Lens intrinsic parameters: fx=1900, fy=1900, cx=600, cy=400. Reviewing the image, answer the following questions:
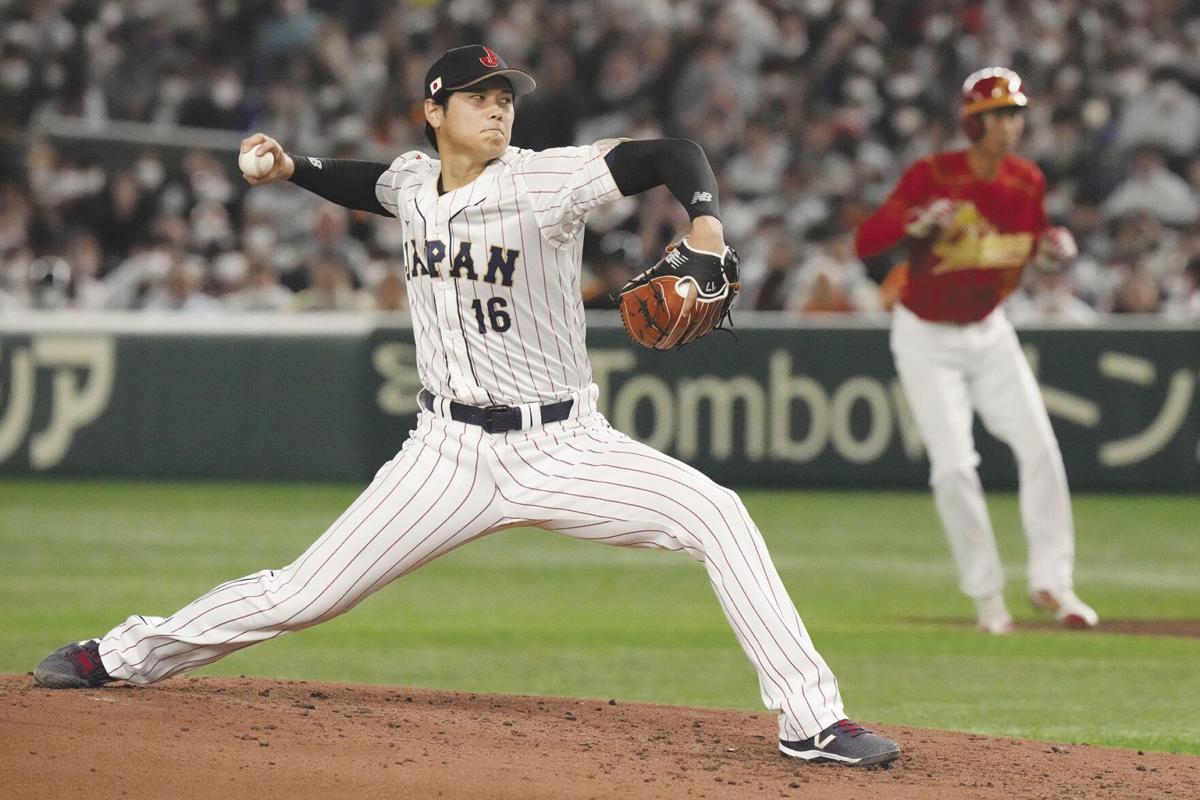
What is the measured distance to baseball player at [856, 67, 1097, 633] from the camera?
808 cm

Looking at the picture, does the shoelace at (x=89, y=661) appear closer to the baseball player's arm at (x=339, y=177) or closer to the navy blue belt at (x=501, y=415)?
the navy blue belt at (x=501, y=415)

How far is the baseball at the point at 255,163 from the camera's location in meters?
5.03

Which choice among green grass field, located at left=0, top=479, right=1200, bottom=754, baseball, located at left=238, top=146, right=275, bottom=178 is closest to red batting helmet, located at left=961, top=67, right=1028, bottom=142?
green grass field, located at left=0, top=479, right=1200, bottom=754

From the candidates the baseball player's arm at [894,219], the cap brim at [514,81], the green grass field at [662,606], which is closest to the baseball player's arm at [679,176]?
the cap brim at [514,81]

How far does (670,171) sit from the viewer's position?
15.0ft

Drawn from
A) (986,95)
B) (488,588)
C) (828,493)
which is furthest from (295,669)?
(828,493)

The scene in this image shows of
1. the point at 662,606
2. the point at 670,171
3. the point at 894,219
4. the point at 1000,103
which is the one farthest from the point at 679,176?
the point at 662,606

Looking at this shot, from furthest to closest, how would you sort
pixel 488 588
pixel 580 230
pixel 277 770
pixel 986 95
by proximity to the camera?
pixel 488 588
pixel 986 95
pixel 580 230
pixel 277 770

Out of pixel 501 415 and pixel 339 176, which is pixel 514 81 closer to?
pixel 339 176

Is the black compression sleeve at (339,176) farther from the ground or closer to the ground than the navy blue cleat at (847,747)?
farther from the ground

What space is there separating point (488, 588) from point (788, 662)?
486 cm

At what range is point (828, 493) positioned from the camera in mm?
13234

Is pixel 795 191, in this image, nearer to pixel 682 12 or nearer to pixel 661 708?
pixel 682 12

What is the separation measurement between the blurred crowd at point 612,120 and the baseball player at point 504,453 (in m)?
8.88
